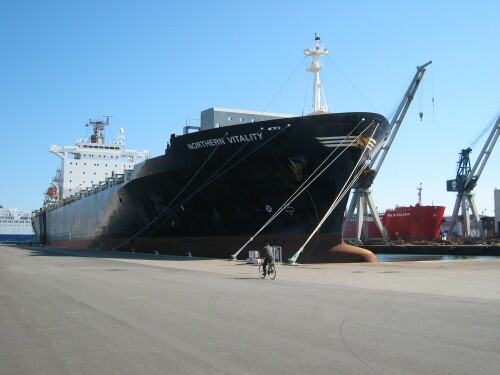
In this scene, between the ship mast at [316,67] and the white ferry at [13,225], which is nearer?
the ship mast at [316,67]

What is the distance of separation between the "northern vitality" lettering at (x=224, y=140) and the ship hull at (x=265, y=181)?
0.04 m

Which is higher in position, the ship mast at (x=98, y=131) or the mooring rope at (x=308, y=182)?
the ship mast at (x=98, y=131)

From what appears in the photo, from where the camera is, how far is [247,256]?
20891 millimetres

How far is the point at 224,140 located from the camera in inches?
824

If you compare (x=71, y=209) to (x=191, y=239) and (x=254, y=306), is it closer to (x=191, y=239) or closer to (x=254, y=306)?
(x=191, y=239)

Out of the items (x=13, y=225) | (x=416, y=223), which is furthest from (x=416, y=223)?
(x=13, y=225)

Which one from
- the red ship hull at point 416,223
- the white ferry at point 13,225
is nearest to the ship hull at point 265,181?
the red ship hull at point 416,223

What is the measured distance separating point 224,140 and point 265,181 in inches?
95.0

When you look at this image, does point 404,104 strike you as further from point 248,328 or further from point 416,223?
point 248,328

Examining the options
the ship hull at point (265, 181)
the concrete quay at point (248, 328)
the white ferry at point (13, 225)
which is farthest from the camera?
the white ferry at point (13, 225)

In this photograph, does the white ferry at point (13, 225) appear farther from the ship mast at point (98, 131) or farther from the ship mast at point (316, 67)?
the ship mast at point (316, 67)

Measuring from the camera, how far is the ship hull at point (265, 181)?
20.1 meters

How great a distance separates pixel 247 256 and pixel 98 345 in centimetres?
1557

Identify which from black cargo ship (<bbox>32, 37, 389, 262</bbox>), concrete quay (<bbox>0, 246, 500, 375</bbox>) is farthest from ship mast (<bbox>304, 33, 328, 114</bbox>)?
concrete quay (<bbox>0, 246, 500, 375</bbox>)
